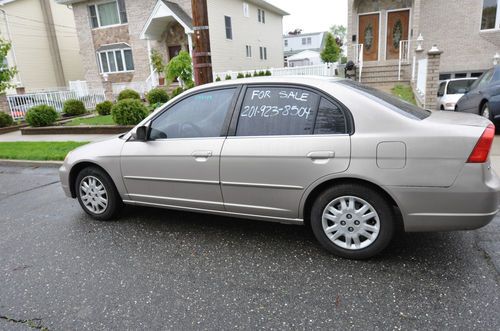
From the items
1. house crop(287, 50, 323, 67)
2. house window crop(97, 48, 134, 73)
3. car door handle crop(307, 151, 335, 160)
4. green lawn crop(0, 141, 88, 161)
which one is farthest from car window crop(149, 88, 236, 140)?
house crop(287, 50, 323, 67)

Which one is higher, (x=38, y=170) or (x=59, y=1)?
(x=59, y=1)

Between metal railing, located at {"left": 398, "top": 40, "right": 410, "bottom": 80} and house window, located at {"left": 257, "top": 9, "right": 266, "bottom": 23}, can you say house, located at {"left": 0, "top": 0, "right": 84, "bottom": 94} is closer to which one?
house window, located at {"left": 257, "top": 9, "right": 266, "bottom": 23}

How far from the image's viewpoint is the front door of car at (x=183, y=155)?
3.60 m

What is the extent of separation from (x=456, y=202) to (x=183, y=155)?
2.53 metres

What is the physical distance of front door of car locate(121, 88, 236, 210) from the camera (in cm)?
360

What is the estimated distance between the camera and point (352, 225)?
310cm

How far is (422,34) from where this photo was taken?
15.9 meters

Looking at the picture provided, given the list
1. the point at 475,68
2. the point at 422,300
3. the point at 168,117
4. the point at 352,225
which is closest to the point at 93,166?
the point at 168,117

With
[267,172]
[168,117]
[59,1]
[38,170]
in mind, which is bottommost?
[38,170]

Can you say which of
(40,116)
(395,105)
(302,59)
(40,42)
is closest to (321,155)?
(395,105)

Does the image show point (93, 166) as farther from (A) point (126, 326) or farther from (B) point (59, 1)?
(B) point (59, 1)

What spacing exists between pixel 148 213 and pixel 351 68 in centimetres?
1234

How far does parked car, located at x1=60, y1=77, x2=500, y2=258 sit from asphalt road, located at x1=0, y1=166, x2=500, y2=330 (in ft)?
1.13

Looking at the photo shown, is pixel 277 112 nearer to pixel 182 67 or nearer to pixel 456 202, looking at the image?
pixel 456 202
